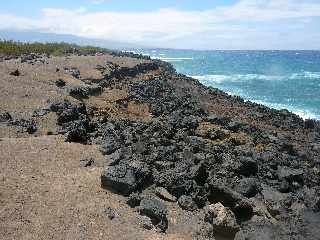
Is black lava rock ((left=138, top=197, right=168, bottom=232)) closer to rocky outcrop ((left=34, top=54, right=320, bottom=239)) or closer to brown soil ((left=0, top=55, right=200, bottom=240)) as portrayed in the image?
rocky outcrop ((left=34, top=54, right=320, bottom=239))

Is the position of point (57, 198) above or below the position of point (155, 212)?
above

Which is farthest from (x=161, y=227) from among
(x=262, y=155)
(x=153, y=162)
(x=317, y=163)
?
(x=317, y=163)

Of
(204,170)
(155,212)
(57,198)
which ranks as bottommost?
(155,212)

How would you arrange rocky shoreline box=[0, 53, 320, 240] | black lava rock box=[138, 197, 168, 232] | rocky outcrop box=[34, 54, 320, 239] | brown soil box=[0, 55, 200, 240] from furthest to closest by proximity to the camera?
rocky outcrop box=[34, 54, 320, 239] < rocky shoreline box=[0, 53, 320, 240] < black lava rock box=[138, 197, 168, 232] < brown soil box=[0, 55, 200, 240]

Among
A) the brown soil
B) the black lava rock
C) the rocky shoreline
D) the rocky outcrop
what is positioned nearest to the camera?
the brown soil

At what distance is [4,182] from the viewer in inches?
525

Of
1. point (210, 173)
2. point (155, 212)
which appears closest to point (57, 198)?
point (155, 212)

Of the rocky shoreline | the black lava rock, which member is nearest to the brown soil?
the black lava rock

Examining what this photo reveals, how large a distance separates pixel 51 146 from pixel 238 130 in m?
11.5

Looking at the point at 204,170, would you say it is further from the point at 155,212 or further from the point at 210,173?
the point at 155,212

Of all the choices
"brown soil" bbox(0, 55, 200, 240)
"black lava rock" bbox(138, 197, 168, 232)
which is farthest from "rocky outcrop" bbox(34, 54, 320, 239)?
"brown soil" bbox(0, 55, 200, 240)

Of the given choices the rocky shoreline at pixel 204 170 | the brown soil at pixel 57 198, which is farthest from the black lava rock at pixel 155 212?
the brown soil at pixel 57 198

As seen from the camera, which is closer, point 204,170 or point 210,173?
point 204,170

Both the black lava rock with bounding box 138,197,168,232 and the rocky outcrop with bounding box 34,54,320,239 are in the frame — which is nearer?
the black lava rock with bounding box 138,197,168,232
